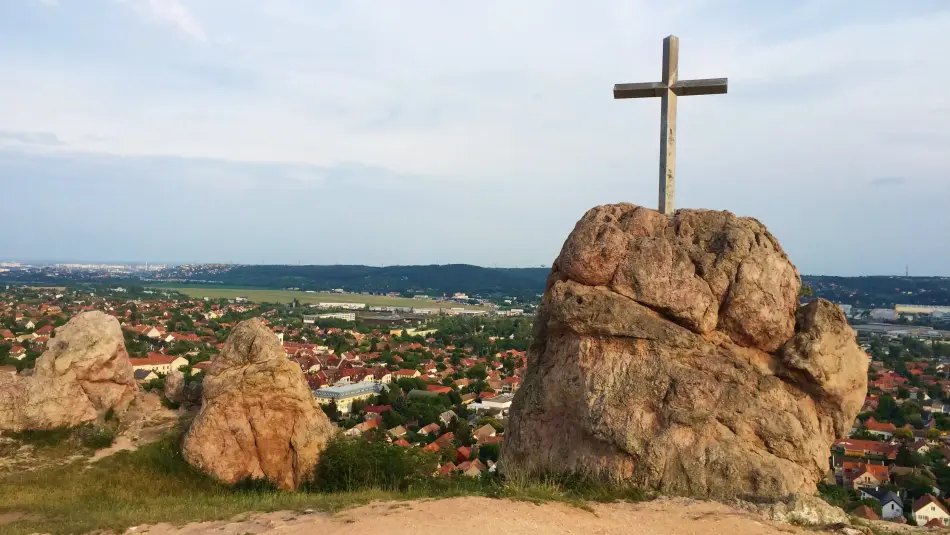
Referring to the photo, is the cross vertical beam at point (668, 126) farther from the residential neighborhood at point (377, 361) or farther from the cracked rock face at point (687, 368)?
the residential neighborhood at point (377, 361)

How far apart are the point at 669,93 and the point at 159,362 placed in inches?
1878

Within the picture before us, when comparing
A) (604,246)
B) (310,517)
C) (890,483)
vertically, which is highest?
(604,246)

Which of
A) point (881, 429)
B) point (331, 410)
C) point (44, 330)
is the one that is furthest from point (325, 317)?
point (881, 429)

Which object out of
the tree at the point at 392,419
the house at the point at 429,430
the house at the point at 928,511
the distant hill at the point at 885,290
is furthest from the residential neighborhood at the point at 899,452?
the distant hill at the point at 885,290

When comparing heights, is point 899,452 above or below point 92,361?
below

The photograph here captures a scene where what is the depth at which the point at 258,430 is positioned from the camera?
51.6 feet

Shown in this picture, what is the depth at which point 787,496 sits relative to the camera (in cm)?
762

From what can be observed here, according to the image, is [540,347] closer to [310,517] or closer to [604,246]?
[604,246]

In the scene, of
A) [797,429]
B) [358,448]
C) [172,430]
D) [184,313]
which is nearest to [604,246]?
[797,429]

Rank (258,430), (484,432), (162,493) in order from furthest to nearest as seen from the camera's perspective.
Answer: (484,432), (258,430), (162,493)

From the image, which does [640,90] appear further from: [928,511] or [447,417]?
[447,417]

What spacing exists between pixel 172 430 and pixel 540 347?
39.9 feet

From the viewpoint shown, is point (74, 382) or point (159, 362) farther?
point (159, 362)

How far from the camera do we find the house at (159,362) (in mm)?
46625
